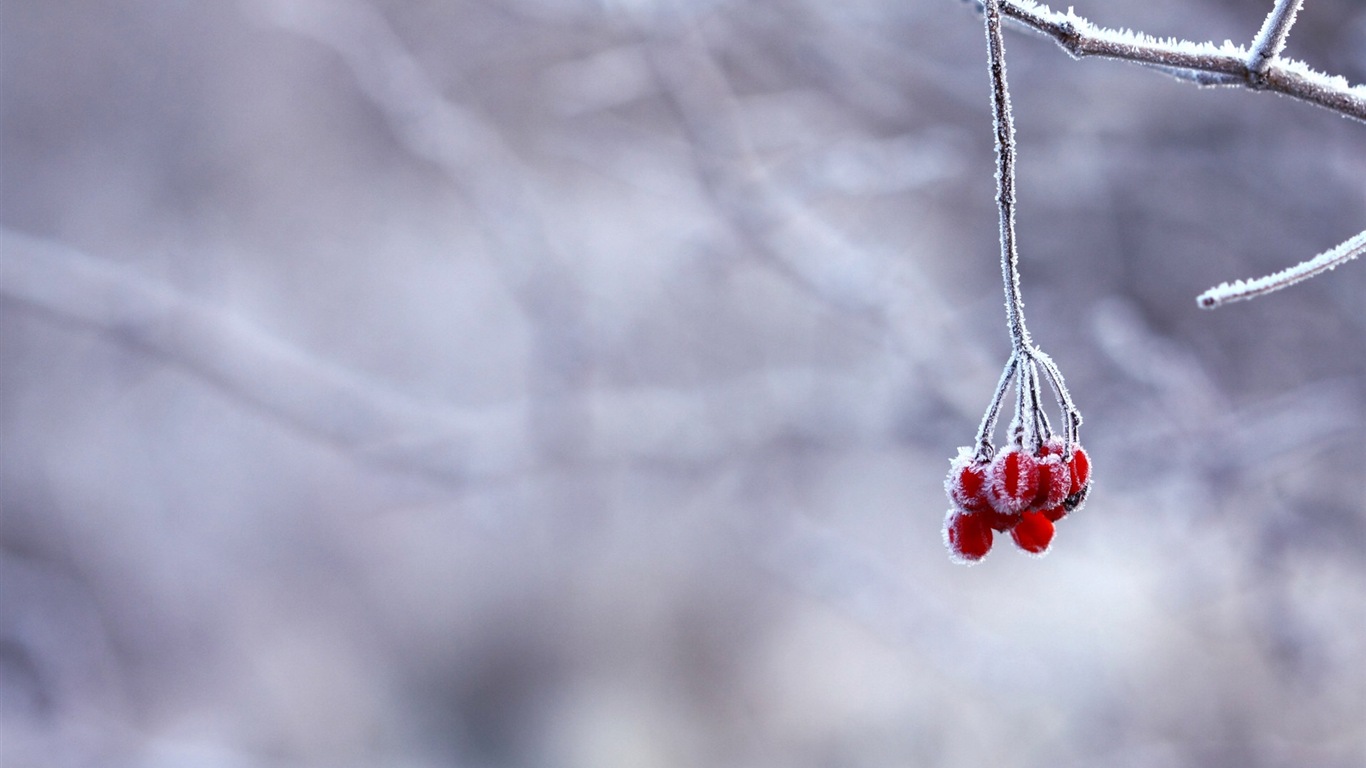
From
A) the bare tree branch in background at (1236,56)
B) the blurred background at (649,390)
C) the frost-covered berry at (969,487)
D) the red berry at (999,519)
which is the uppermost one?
the blurred background at (649,390)

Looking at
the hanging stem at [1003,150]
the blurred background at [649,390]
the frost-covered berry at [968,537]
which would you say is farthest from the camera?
the blurred background at [649,390]

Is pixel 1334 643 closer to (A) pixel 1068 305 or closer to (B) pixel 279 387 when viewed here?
(A) pixel 1068 305

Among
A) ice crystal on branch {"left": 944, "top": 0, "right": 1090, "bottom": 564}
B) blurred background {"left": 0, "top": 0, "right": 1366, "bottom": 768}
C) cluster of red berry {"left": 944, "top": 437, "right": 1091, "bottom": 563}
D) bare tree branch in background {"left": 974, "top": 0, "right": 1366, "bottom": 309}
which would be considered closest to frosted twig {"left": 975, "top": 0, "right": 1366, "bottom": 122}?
bare tree branch in background {"left": 974, "top": 0, "right": 1366, "bottom": 309}

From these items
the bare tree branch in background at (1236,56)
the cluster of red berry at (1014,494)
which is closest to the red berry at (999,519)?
the cluster of red berry at (1014,494)

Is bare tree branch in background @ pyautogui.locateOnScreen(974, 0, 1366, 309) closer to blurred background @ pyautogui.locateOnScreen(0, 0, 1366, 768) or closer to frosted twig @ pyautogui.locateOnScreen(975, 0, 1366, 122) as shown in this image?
frosted twig @ pyautogui.locateOnScreen(975, 0, 1366, 122)

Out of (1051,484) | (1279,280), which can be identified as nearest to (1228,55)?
(1279,280)

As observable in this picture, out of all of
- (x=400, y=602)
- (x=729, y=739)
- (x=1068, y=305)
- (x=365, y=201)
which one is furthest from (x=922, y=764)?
(x=365, y=201)

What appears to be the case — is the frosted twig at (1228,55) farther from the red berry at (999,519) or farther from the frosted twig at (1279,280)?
the red berry at (999,519)

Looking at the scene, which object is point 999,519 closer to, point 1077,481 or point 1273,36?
point 1077,481
